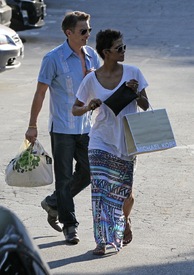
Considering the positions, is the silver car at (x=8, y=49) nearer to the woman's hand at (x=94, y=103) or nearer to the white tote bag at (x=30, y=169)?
the white tote bag at (x=30, y=169)

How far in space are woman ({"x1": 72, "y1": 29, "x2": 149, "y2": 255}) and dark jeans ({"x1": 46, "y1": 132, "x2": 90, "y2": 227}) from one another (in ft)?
1.28

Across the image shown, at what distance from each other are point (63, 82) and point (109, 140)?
72cm

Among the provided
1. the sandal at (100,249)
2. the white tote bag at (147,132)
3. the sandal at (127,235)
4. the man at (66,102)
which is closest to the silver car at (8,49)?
the man at (66,102)

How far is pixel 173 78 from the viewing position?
53.1 ft

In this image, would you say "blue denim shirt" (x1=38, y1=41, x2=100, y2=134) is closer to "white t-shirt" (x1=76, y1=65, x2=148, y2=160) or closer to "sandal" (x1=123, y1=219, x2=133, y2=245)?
"white t-shirt" (x1=76, y1=65, x2=148, y2=160)

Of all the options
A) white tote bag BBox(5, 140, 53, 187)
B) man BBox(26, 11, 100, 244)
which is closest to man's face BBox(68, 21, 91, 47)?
man BBox(26, 11, 100, 244)

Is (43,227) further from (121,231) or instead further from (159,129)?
(159,129)

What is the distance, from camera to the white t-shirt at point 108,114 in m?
7.28

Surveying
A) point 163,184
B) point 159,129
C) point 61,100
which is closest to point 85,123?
point 61,100

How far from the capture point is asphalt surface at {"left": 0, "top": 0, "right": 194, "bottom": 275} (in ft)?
24.1

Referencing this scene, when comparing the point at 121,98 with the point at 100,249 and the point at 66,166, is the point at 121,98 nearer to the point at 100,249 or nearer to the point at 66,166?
the point at 66,166

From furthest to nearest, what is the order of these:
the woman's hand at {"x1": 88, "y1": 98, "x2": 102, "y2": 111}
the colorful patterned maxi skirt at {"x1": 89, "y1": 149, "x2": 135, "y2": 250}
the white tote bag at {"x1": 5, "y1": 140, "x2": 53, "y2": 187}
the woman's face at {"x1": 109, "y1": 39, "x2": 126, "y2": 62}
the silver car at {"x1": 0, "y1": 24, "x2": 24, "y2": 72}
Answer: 1. the silver car at {"x1": 0, "y1": 24, "x2": 24, "y2": 72}
2. the white tote bag at {"x1": 5, "y1": 140, "x2": 53, "y2": 187}
3. the colorful patterned maxi skirt at {"x1": 89, "y1": 149, "x2": 135, "y2": 250}
4. the woman's face at {"x1": 109, "y1": 39, "x2": 126, "y2": 62}
5. the woman's hand at {"x1": 88, "y1": 98, "x2": 102, "y2": 111}

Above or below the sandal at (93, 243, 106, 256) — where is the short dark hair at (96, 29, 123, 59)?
above

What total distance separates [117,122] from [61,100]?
27.8 inches
